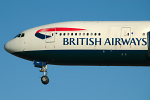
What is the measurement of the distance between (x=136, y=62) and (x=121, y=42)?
122 inches

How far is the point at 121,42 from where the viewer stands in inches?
2970

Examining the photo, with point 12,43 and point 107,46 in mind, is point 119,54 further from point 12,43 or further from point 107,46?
point 12,43

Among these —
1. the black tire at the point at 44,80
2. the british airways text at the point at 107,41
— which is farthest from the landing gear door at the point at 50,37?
the black tire at the point at 44,80

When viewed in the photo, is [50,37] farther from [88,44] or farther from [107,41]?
[107,41]

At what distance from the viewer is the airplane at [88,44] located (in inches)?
2970

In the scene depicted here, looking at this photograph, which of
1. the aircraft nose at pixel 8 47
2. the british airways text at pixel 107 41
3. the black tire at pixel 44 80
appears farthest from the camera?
the aircraft nose at pixel 8 47

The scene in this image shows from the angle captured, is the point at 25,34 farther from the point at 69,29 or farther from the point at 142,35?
the point at 142,35

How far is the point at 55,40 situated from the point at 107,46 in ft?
21.1

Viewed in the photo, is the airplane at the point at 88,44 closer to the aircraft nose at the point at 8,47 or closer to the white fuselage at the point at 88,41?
the white fuselage at the point at 88,41

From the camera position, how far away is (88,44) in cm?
7600

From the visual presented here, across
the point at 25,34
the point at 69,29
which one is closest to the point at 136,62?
the point at 69,29

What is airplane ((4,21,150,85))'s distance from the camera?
2970 inches

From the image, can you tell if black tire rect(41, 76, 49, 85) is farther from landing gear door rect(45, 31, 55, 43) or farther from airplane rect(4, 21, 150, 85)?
landing gear door rect(45, 31, 55, 43)

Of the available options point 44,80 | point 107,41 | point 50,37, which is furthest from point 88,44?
point 44,80
